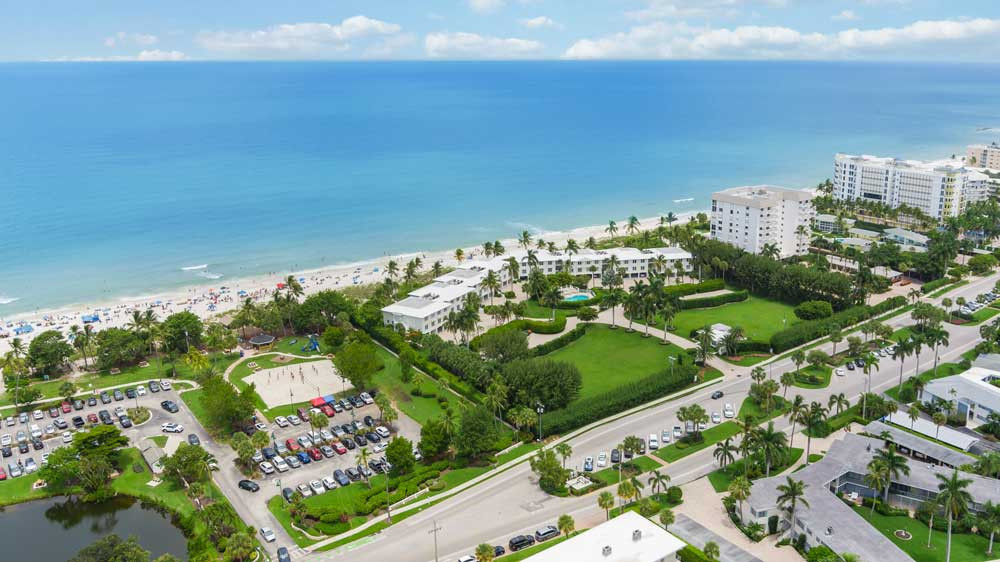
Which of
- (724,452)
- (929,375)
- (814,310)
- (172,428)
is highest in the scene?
(724,452)

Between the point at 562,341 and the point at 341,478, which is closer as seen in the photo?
the point at 341,478

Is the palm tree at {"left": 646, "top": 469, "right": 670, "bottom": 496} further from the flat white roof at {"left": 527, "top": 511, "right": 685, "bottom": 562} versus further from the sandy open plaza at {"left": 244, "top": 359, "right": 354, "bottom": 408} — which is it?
the sandy open plaza at {"left": 244, "top": 359, "right": 354, "bottom": 408}

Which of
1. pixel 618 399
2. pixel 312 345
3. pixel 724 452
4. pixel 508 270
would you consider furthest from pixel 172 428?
pixel 508 270

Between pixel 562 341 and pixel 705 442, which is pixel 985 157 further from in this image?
pixel 705 442

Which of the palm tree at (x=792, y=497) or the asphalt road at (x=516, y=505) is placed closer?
the palm tree at (x=792, y=497)

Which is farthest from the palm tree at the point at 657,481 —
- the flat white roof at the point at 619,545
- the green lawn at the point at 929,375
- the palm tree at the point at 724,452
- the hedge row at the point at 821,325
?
the hedge row at the point at 821,325

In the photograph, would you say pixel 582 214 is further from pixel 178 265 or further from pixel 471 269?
pixel 178 265

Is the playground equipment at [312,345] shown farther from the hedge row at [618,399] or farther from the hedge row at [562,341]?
the hedge row at [618,399]
